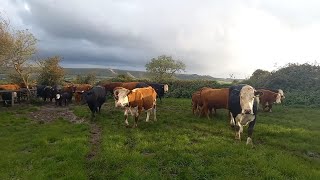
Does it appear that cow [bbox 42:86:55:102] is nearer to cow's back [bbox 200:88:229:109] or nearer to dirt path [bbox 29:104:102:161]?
dirt path [bbox 29:104:102:161]

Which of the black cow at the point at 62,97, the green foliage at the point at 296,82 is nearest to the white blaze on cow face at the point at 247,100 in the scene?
the green foliage at the point at 296,82

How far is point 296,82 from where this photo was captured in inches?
1396

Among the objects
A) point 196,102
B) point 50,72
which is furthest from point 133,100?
point 50,72

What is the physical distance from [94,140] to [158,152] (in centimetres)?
389

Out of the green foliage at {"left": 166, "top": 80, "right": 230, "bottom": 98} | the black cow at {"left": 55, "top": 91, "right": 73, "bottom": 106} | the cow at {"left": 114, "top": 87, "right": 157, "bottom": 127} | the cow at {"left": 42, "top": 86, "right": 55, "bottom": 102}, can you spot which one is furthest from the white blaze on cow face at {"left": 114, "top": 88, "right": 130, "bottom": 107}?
the green foliage at {"left": 166, "top": 80, "right": 230, "bottom": 98}

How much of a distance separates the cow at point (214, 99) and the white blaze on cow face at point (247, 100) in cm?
481

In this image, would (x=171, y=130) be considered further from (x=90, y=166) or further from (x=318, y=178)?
(x=318, y=178)

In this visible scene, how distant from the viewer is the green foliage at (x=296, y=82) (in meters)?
29.7

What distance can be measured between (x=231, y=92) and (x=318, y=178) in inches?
227

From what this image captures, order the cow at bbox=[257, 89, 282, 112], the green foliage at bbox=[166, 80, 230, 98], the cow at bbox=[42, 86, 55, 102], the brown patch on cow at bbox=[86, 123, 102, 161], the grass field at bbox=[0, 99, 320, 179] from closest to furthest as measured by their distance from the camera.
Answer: the grass field at bbox=[0, 99, 320, 179], the brown patch on cow at bbox=[86, 123, 102, 161], the cow at bbox=[257, 89, 282, 112], the cow at bbox=[42, 86, 55, 102], the green foliage at bbox=[166, 80, 230, 98]

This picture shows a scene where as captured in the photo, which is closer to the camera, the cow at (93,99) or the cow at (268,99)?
the cow at (93,99)

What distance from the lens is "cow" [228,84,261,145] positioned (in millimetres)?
12688

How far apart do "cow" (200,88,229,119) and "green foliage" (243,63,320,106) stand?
13.7 meters

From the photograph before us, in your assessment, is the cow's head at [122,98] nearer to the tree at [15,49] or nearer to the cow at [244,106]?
the cow at [244,106]
